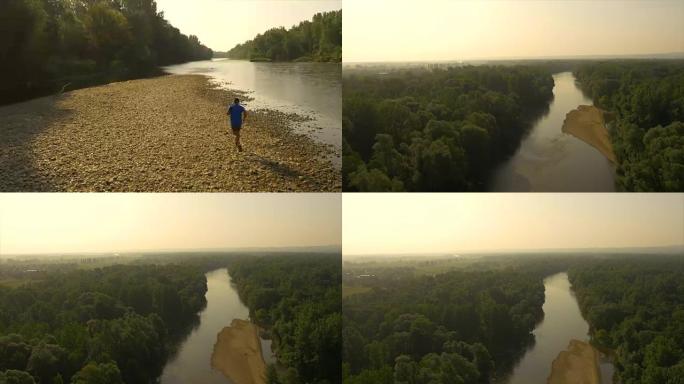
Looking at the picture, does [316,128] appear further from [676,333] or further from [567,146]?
[676,333]

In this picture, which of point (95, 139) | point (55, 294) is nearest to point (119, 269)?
point (55, 294)

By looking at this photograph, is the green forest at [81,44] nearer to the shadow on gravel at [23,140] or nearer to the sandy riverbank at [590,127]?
the shadow on gravel at [23,140]

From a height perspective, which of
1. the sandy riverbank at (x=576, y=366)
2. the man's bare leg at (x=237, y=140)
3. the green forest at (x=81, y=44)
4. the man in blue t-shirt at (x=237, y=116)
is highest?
the green forest at (x=81, y=44)

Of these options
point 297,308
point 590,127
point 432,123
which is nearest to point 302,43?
point 432,123

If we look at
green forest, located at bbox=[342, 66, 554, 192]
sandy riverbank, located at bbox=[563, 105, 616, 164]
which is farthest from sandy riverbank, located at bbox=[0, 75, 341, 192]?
sandy riverbank, located at bbox=[563, 105, 616, 164]

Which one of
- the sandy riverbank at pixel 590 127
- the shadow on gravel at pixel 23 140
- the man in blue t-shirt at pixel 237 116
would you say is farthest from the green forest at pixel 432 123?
the shadow on gravel at pixel 23 140

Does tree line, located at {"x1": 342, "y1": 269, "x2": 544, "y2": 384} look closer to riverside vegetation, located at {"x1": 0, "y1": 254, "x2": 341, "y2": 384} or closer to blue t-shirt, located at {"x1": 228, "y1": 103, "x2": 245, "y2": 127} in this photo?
riverside vegetation, located at {"x1": 0, "y1": 254, "x2": 341, "y2": 384}

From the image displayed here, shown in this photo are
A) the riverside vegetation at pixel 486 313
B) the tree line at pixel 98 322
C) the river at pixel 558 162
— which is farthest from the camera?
the river at pixel 558 162
